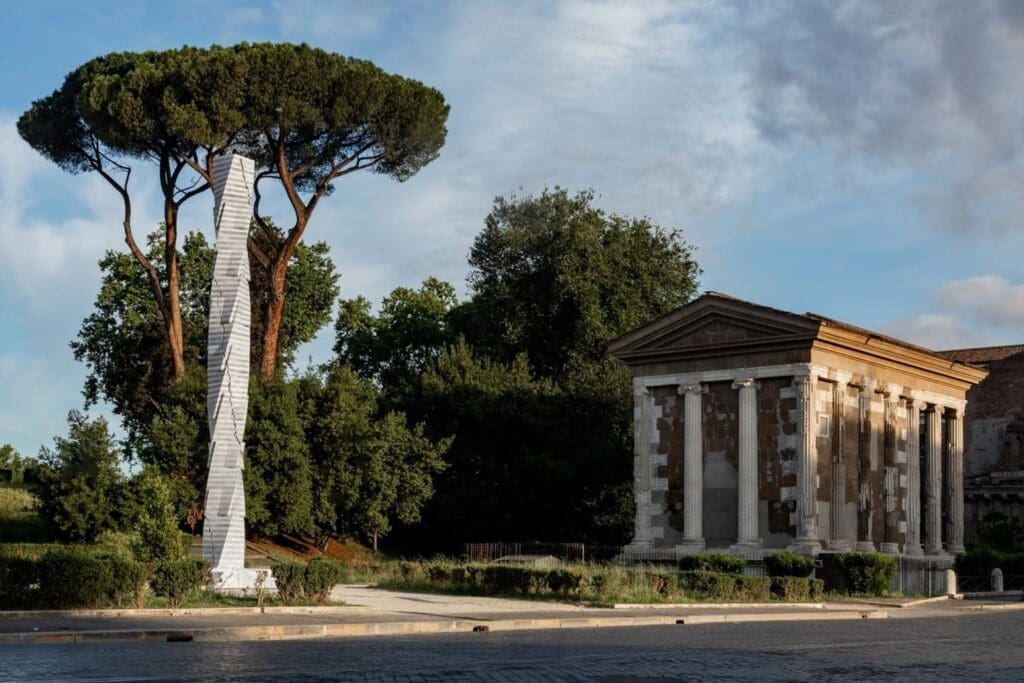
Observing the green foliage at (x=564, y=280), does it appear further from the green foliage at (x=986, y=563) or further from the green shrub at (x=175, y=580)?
the green shrub at (x=175, y=580)

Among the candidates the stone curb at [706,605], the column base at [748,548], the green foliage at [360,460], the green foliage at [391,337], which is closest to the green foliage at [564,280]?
the green foliage at [391,337]

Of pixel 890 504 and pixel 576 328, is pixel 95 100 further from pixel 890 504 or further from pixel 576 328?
pixel 890 504

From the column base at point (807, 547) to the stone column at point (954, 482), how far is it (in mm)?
10064

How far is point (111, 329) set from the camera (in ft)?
188

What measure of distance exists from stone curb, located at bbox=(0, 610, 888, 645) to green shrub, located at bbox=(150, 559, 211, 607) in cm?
402

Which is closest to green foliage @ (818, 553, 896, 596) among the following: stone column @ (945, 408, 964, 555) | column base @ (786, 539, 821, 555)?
column base @ (786, 539, 821, 555)

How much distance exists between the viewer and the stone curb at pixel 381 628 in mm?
17234

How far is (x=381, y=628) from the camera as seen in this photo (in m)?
19.7

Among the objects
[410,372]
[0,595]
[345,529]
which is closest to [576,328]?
[410,372]

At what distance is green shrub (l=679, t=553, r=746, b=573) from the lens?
33.1 meters

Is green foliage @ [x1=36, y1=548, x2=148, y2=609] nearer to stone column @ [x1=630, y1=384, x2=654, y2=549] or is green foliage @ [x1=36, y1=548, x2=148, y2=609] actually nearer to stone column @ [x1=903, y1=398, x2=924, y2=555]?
stone column @ [x1=630, y1=384, x2=654, y2=549]

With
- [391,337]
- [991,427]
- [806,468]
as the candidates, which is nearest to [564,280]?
[391,337]

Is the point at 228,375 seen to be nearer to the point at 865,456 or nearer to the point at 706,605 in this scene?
the point at 706,605

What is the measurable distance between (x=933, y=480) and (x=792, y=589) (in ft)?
47.0
